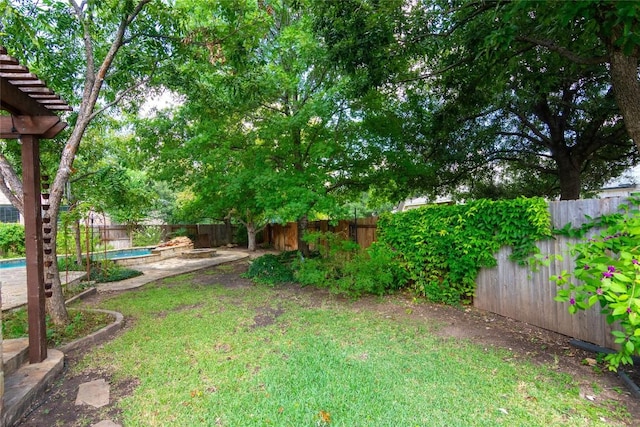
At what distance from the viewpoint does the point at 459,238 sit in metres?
4.99

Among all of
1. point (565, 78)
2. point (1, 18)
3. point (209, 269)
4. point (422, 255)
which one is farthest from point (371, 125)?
point (209, 269)

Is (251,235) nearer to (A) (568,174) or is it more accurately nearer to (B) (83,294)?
(B) (83,294)

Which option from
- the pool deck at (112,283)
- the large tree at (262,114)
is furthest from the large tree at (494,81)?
the pool deck at (112,283)

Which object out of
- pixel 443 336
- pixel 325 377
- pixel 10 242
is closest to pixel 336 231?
pixel 443 336

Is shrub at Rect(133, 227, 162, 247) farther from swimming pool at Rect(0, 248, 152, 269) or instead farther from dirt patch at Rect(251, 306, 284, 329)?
dirt patch at Rect(251, 306, 284, 329)

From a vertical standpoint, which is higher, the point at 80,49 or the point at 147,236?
the point at 80,49

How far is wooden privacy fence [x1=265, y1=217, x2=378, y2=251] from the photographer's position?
737 centimetres

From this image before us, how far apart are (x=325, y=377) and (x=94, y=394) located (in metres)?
2.16

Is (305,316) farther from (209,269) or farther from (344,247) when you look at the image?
(209,269)

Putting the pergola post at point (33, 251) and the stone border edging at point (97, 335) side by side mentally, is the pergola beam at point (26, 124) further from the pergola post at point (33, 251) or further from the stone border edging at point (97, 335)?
the stone border edging at point (97, 335)

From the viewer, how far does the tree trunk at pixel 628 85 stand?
3516 mm

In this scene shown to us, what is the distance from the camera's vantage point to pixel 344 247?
245 inches

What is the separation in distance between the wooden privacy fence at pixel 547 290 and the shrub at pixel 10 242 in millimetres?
16014

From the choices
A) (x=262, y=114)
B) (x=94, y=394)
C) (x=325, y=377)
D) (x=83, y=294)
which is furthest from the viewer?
(x=262, y=114)
